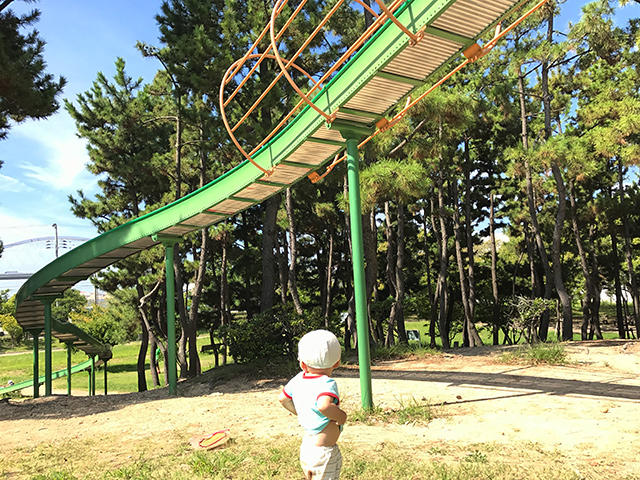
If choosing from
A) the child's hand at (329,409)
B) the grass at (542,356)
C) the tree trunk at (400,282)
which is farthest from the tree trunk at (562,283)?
the child's hand at (329,409)

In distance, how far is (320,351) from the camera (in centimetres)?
280

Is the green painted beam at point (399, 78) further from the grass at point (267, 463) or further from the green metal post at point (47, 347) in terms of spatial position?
the green metal post at point (47, 347)

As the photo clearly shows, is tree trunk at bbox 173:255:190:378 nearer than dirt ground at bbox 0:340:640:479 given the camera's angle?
No

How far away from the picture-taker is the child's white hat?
2797mm

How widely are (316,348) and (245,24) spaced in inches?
586

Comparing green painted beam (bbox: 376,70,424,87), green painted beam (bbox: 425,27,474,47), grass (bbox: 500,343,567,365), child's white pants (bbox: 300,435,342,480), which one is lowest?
grass (bbox: 500,343,567,365)

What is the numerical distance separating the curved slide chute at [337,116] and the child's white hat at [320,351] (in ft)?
12.1

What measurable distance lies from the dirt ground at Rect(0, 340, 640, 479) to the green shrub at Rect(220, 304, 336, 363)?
85 cm

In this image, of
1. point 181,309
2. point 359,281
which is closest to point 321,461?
point 359,281

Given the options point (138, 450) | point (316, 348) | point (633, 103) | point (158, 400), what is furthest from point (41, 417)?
point (633, 103)

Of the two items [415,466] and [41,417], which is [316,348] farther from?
[41,417]

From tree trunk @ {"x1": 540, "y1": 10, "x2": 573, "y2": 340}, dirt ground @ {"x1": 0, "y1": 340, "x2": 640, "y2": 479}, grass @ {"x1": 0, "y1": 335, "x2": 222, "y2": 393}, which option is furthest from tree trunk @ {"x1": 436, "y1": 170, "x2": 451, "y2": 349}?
grass @ {"x1": 0, "y1": 335, "x2": 222, "y2": 393}

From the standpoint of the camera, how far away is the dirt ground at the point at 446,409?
16.8ft

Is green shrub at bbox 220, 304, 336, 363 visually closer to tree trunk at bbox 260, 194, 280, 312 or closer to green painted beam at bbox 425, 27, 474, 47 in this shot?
tree trunk at bbox 260, 194, 280, 312
